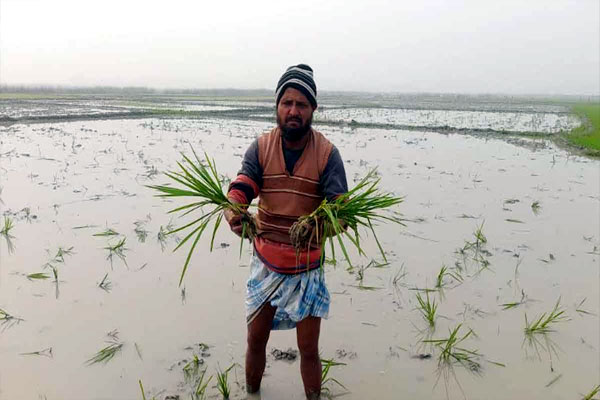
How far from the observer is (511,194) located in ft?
20.2

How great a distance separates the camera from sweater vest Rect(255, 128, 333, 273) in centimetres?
189

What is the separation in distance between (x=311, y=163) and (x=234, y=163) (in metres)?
6.26

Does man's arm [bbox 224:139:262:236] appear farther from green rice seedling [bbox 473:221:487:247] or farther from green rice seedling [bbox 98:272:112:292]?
green rice seedling [bbox 473:221:487:247]

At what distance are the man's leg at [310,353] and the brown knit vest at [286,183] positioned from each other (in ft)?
1.33

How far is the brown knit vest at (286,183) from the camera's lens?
1892 millimetres

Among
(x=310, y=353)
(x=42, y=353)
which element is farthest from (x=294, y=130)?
(x=42, y=353)

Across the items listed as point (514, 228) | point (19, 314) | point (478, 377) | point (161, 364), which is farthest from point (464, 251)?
point (19, 314)

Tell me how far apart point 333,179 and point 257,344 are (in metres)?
0.89

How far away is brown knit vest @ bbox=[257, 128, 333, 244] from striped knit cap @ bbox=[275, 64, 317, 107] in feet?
0.54

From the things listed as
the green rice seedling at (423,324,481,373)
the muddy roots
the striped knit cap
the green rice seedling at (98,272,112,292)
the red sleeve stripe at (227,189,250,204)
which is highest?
the striped knit cap

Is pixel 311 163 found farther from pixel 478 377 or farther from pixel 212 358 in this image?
pixel 478 377

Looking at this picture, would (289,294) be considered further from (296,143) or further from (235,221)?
(296,143)

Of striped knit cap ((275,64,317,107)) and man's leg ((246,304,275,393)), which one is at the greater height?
striped knit cap ((275,64,317,107))

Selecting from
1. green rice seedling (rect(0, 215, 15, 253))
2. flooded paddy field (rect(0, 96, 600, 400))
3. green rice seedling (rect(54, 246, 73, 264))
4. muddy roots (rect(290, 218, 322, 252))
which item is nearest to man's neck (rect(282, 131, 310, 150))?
muddy roots (rect(290, 218, 322, 252))
